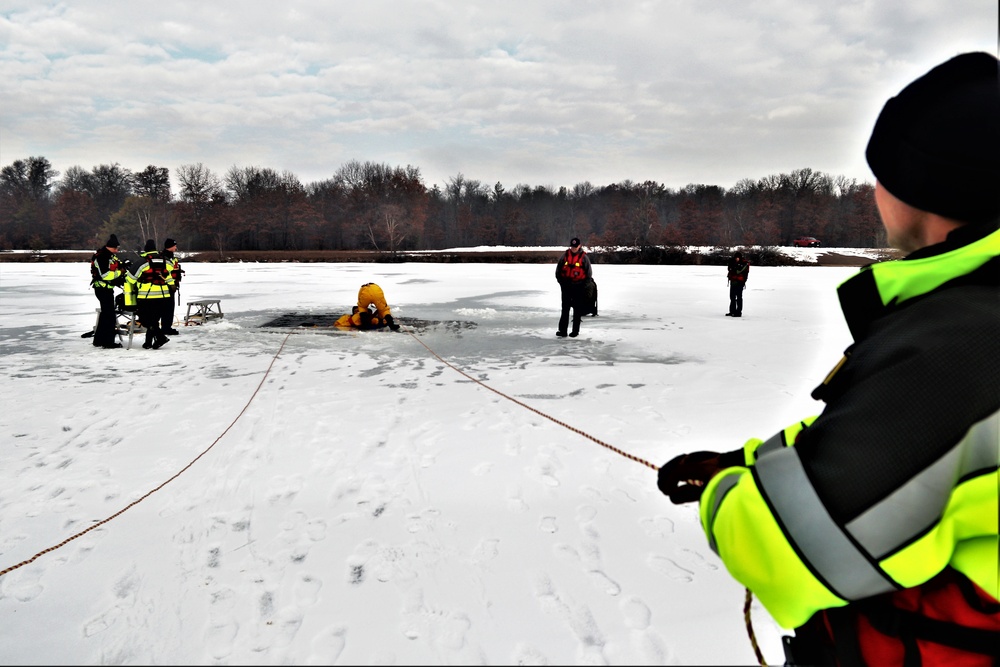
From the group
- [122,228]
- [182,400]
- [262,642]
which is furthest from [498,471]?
[122,228]

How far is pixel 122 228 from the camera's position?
220 ft

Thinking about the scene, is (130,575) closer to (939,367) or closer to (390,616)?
(390,616)

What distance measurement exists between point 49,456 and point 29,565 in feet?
6.77

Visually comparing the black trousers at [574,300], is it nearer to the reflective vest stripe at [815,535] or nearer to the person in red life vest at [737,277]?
the person in red life vest at [737,277]

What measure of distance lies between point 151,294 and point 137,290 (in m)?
0.39

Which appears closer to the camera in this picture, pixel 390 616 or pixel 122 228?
pixel 390 616

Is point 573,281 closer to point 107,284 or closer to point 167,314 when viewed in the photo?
point 167,314

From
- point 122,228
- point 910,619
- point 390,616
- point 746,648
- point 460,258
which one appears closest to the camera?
point 910,619

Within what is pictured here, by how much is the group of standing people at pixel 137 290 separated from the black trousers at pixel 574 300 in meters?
7.03

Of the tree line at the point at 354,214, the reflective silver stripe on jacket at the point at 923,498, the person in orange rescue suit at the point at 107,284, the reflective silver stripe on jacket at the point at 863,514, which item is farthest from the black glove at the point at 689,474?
the tree line at the point at 354,214

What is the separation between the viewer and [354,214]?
83062 mm

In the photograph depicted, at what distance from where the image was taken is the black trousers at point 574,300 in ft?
35.6

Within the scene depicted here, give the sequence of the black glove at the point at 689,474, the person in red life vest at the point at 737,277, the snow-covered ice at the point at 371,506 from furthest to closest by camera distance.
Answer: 1. the person in red life vest at the point at 737,277
2. the snow-covered ice at the point at 371,506
3. the black glove at the point at 689,474

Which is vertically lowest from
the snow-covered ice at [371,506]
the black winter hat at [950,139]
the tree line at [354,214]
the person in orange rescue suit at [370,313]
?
the snow-covered ice at [371,506]
